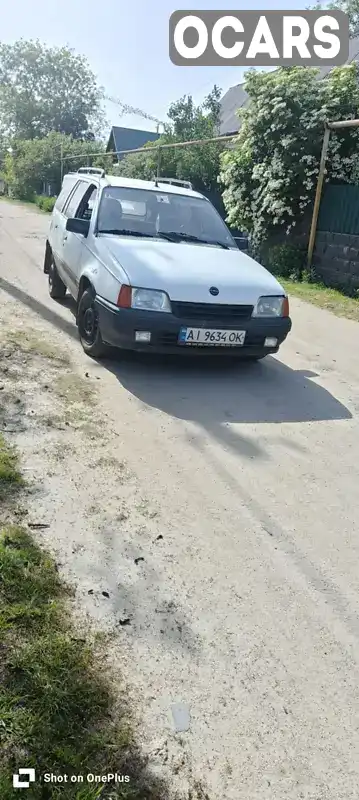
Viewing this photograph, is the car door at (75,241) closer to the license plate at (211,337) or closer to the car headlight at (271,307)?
the license plate at (211,337)

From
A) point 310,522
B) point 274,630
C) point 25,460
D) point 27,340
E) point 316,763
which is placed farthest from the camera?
A: point 27,340

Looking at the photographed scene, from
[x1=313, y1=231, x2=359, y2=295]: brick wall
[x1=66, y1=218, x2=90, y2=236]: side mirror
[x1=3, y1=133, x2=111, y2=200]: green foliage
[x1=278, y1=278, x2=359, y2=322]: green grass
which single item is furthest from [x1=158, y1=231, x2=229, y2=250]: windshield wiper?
[x1=3, y1=133, x2=111, y2=200]: green foliage

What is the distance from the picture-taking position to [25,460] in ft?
12.2

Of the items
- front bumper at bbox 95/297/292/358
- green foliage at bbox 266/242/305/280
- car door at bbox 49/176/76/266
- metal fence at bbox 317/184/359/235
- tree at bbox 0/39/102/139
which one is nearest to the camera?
front bumper at bbox 95/297/292/358

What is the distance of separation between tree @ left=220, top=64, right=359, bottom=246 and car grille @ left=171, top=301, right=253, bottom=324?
21.5ft

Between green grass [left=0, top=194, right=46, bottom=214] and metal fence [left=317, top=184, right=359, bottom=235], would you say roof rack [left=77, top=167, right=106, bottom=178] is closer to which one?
metal fence [left=317, top=184, right=359, bottom=235]

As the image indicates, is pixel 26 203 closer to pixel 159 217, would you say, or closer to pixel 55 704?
pixel 159 217

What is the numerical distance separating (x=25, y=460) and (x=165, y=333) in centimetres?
190

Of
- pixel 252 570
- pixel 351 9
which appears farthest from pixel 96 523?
pixel 351 9

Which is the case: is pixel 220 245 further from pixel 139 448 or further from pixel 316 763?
pixel 316 763

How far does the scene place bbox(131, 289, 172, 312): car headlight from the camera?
515 centimetres

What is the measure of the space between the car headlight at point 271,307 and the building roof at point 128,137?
40.6 metres

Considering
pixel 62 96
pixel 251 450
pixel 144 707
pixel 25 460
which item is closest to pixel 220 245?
pixel 251 450

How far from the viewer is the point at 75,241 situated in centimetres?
674
